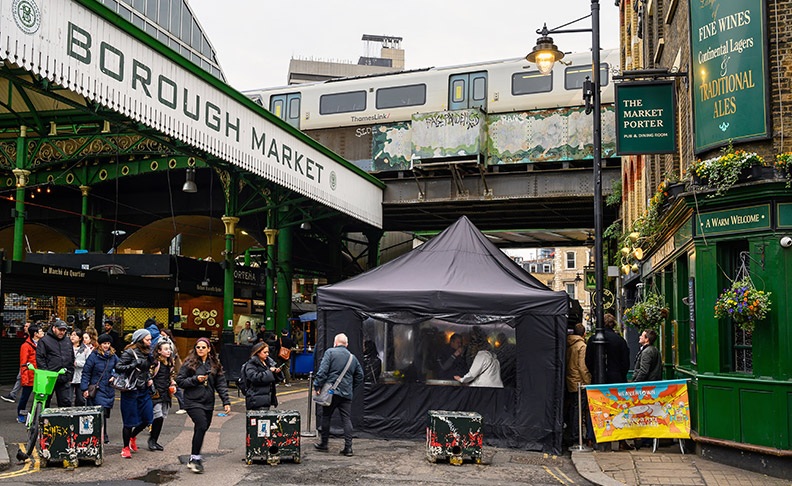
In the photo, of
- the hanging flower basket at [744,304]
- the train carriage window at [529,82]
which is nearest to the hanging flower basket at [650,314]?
the hanging flower basket at [744,304]

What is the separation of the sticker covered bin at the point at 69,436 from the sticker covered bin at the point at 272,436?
5.95 ft

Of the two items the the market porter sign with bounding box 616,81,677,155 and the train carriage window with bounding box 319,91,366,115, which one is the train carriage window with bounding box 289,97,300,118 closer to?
the train carriage window with bounding box 319,91,366,115

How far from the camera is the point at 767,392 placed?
373 inches

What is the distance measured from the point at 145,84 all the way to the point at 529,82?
16149 mm

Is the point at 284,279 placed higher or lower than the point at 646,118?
lower

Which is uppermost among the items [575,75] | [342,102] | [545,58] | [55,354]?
[342,102]

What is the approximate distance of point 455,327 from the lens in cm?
1290

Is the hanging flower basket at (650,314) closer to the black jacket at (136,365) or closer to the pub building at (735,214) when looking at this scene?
the pub building at (735,214)

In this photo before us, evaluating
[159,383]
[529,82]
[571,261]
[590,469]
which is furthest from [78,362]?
[571,261]

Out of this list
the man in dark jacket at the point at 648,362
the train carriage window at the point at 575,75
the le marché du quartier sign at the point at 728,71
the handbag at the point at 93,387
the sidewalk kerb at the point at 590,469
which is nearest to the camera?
the sidewalk kerb at the point at 590,469

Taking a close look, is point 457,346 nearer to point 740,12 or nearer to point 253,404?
point 253,404

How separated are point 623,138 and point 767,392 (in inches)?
176

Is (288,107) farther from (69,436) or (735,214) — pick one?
(735,214)

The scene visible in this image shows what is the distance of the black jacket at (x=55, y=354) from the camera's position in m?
11.5
